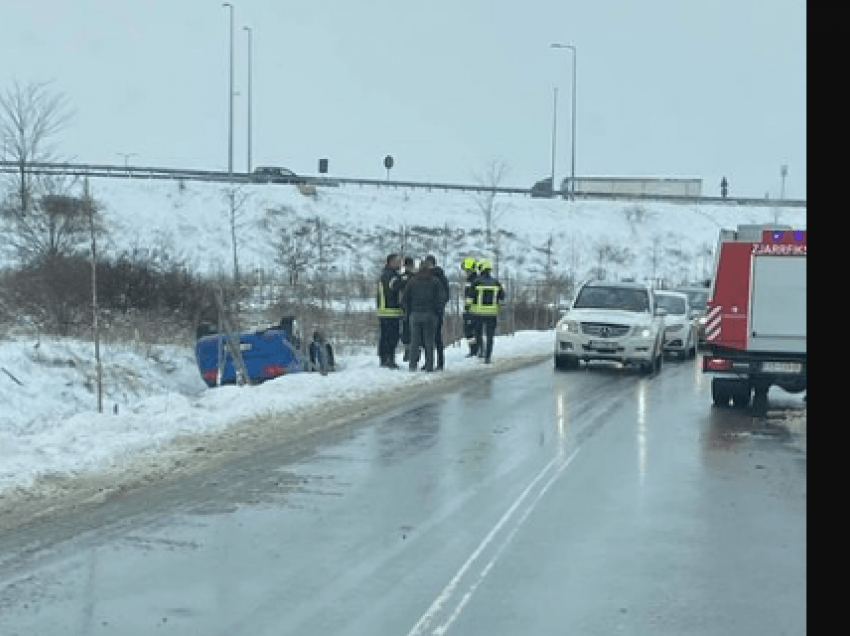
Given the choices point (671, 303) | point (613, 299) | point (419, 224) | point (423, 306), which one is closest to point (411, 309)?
point (423, 306)

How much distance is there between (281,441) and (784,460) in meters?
5.22

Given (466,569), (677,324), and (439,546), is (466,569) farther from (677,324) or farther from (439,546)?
(677,324)

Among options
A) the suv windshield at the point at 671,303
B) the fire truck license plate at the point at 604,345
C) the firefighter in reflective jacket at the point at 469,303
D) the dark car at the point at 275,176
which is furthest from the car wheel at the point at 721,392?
the dark car at the point at 275,176

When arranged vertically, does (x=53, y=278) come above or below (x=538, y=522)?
above

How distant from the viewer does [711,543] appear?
8.69 meters

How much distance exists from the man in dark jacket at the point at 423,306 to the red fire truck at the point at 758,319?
482cm

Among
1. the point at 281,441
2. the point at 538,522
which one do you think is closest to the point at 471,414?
the point at 281,441

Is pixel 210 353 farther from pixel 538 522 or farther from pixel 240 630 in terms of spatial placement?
pixel 240 630

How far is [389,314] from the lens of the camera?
21406 mm

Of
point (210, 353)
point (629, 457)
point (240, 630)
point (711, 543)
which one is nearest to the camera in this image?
point (240, 630)

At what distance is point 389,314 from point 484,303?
278cm

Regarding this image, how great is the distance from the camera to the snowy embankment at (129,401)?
11.5m

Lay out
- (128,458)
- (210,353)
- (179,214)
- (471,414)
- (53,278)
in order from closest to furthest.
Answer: (128,458), (471,414), (210,353), (53,278), (179,214)

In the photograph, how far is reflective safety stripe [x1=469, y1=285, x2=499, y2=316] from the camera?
23578 mm
